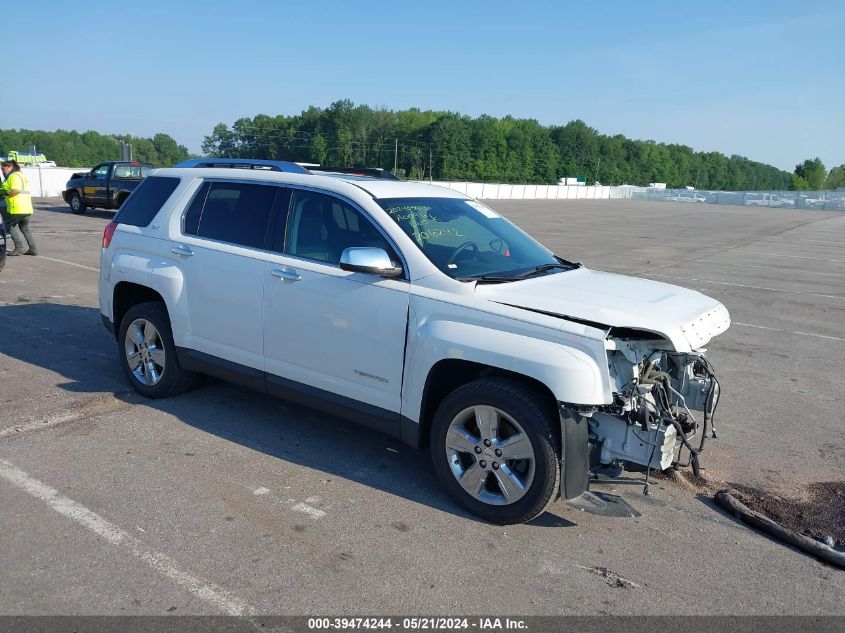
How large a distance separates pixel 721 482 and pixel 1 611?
13.6 ft

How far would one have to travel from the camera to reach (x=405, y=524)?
13.0 ft

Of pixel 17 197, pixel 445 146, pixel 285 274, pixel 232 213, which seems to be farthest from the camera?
pixel 445 146

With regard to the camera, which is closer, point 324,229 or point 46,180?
point 324,229

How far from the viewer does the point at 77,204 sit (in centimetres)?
2316

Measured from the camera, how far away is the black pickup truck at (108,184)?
874 inches

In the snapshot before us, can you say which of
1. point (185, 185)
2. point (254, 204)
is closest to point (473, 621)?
point (254, 204)

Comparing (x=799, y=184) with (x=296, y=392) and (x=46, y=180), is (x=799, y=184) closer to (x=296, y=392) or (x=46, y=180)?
(x=46, y=180)

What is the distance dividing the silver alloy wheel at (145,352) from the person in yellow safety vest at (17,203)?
8627 millimetres

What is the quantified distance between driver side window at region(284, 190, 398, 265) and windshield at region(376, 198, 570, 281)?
198 millimetres

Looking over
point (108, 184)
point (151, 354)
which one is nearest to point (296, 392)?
point (151, 354)

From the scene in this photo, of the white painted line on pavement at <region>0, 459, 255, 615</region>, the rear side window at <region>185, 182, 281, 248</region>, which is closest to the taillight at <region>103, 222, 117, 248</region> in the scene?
the rear side window at <region>185, 182, 281, 248</region>

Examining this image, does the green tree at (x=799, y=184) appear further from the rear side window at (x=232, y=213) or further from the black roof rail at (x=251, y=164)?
the rear side window at (x=232, y=213)

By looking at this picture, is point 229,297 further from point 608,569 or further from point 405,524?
point 608,569

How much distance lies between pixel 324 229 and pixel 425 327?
1.16 m
